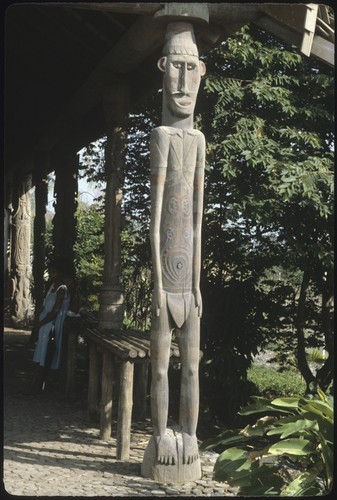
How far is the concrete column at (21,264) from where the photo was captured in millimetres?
15064

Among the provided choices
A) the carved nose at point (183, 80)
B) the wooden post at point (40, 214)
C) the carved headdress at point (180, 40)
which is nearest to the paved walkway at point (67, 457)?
the carved nose at point (183, 80)

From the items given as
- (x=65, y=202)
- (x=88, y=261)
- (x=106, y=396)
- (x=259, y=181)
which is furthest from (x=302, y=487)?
(x=88, y=261)

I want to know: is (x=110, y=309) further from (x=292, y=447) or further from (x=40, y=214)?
(x=40, y=214)

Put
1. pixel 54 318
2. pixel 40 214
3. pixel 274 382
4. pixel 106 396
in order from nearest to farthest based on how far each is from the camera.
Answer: pixel 106 396, pixel 54 318, pixel 274 382, pixel 40 214

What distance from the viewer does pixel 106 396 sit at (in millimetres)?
6316

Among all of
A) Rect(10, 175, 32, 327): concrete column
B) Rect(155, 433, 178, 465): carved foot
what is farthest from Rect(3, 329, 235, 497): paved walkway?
Rect(10, 175, 32, 327): concrete column

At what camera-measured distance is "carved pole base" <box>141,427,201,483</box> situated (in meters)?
5.07

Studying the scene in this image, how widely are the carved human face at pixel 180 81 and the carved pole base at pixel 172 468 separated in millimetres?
2498

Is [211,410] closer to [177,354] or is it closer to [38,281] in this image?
[177,354]

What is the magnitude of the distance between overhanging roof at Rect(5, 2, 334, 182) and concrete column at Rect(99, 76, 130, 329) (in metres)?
0.27

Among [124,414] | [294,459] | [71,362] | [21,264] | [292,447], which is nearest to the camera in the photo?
[292,447]

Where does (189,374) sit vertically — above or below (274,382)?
above

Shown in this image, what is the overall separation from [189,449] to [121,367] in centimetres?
99

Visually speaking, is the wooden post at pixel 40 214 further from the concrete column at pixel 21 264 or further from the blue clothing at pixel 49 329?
the blue clothing at pixel 49 329
